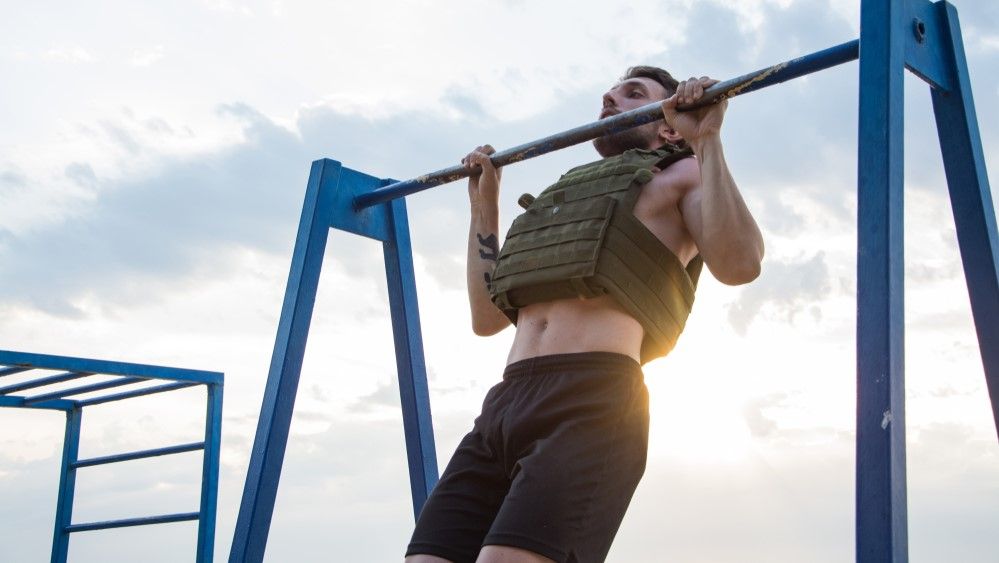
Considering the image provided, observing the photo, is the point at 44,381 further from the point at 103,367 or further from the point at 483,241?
the point at 483,241

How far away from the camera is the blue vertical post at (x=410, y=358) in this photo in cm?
334

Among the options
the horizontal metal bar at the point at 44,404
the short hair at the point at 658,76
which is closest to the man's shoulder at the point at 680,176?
the short hair at the point at 658,76

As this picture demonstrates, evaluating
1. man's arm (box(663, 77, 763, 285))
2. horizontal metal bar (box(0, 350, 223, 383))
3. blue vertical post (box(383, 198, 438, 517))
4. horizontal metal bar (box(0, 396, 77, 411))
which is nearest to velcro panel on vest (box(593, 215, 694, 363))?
man's arm (box(663, 77, 763, 285))

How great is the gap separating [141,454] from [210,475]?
0.46 m

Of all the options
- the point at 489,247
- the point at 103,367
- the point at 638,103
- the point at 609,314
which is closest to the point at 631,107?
the point at 638,103

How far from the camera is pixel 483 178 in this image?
10.00ft

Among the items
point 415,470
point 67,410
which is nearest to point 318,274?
point 415,470

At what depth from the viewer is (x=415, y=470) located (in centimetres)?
334

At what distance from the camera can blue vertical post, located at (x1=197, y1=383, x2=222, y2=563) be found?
13.2 ft

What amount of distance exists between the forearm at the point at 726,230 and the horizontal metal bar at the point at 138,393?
267 centimetres

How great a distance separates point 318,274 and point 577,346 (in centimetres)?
147

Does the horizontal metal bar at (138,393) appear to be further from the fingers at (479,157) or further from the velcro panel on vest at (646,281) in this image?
the velcro panel on vest at (646,281)

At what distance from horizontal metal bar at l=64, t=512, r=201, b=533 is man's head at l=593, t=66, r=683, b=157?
7.76ft

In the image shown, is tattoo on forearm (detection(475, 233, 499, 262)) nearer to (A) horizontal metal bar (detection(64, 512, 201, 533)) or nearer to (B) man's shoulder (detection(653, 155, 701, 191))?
(B) man's shoulder (detection(653, 155, 701, 191))
